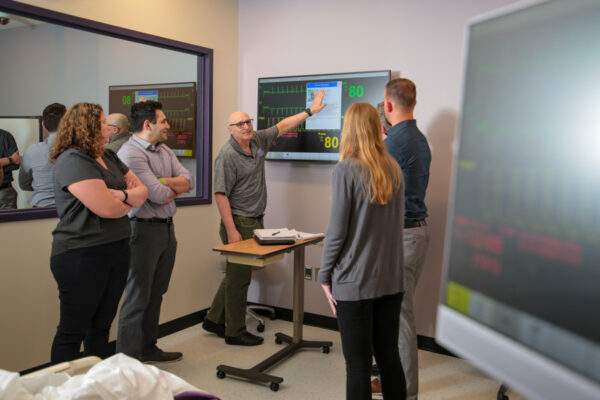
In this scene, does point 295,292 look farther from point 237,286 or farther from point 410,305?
point 410,305

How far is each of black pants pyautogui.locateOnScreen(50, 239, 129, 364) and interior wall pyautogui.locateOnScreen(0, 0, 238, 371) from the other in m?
0.63

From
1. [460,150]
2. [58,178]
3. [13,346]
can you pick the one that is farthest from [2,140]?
[460,150]

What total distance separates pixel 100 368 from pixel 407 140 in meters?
1.72

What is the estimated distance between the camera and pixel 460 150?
0.59 m

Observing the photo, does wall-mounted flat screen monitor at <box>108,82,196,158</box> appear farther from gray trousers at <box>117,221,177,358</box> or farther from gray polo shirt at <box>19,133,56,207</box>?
gray trousers at <box>117,221,177,358</box>

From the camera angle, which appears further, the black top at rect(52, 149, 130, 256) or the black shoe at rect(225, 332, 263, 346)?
the black shoe at rect(225, 332, 263, 346)

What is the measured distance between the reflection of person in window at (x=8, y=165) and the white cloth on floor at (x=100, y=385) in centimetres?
180

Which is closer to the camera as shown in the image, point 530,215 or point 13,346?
point 530,215

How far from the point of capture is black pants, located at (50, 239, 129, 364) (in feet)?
7.16

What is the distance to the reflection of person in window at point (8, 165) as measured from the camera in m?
2.70

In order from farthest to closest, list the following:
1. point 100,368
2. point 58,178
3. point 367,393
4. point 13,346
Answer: point 13,346 < point 58,178 < point 367,393 < point 100,368

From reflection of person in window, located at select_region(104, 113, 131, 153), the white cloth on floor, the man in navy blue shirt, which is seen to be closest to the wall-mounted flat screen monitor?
reflection of person in window, located at select_region(104, 113, 131, 153)

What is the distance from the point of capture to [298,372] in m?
3.00

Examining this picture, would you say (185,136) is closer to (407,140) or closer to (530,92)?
(407,140)
